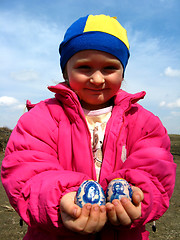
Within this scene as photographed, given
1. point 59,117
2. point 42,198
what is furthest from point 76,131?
point 42,198

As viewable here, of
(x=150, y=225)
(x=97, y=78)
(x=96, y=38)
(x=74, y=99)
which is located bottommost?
(x=150, y=225)

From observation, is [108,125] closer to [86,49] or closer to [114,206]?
[86,49]

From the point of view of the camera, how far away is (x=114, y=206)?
1419 mm

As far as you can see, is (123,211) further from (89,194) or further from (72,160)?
(72,160)

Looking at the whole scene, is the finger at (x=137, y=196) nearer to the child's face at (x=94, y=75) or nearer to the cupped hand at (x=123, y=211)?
the cupped hand at (x=123, y=211)

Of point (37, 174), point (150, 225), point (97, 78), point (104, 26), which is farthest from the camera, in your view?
point (150, 225)

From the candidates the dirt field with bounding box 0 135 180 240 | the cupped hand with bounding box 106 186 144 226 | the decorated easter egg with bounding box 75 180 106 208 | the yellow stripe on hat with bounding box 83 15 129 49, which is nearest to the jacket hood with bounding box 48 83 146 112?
the yellow stripe on hat with bounding box 83 15 129 49

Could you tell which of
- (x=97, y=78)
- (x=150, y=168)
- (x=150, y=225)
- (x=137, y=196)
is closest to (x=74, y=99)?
(x=97, y=78)

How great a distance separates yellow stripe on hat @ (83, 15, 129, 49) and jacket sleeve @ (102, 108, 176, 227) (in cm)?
80

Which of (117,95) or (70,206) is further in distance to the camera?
(117,95)

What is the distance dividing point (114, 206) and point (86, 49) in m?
1.26

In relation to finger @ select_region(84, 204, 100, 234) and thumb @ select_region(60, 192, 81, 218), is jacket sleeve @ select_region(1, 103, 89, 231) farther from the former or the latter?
finger @ select_region(84, 204, 100, 234)

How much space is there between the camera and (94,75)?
2.04 meters

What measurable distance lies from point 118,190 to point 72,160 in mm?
537
